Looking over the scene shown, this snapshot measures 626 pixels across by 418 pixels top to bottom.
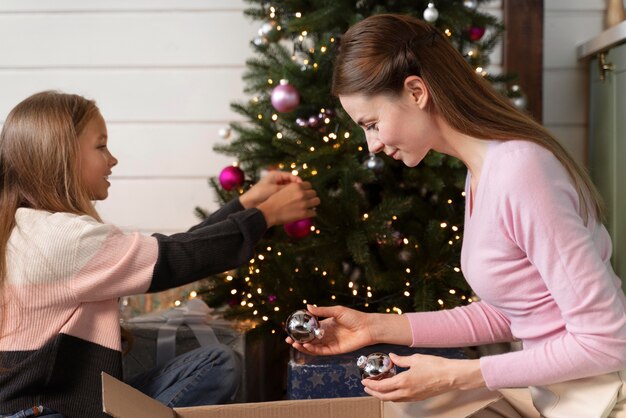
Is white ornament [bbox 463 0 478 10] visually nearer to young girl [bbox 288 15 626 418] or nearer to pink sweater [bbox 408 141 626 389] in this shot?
young girl [bbox 288 15 626 418]

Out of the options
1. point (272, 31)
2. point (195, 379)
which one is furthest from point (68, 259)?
point (272, 31)

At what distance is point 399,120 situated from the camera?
48.4 inches

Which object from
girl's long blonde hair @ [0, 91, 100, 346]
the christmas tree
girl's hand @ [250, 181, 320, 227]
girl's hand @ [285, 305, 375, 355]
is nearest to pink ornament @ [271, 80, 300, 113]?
the christmas tree

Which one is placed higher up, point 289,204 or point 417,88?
point 417,88

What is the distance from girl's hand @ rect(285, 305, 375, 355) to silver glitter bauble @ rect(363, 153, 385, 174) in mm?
715

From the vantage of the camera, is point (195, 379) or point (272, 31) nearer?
point (195, 379)

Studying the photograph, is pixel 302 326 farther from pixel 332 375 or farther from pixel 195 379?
pixel 195 379

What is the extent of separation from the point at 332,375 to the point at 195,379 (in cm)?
29

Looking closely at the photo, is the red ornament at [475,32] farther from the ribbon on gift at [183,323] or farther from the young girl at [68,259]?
the ribbon on gift at [183,323]

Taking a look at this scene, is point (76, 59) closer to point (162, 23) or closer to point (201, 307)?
point (162, 23)

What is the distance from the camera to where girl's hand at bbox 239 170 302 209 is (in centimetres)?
179

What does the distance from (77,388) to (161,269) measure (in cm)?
26

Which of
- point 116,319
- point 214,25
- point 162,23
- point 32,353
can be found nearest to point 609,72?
point 214,25

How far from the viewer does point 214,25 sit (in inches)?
105
